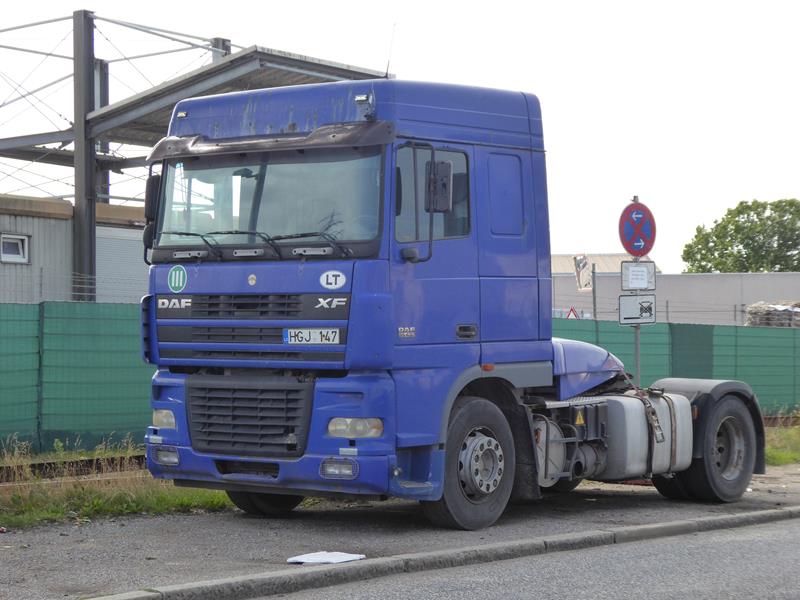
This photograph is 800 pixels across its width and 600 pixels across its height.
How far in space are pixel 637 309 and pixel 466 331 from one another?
4939 millimetres

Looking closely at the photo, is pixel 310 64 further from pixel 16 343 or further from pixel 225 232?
pixel 225 232

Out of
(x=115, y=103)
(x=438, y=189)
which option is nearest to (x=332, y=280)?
(x=438, y=189)

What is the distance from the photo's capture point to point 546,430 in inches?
452

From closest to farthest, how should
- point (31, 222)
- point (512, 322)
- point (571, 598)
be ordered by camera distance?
point (571, 598) → point (512, 322) → point (31, 222)

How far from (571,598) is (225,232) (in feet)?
13.4

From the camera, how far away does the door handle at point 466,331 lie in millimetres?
10383

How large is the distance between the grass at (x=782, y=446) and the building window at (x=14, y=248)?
14472 millimetres

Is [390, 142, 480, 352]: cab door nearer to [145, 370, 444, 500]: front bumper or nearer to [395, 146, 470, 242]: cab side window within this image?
[395, 146, 470, 242]: cab side window

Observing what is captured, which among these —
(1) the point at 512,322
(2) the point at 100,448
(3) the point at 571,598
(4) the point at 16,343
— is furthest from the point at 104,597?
(4) the point at 16,343

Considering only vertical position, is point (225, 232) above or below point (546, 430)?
above

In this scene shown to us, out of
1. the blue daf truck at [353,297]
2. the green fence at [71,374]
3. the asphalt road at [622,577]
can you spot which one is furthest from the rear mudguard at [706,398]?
the green fence at [71,374]

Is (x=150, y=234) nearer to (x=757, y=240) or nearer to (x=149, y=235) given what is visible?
(x=149, y=235)

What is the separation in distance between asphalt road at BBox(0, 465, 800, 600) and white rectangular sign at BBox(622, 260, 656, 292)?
107 inches

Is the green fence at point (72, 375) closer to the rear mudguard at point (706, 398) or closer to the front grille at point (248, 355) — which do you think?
the front grille at point (248, 355)
